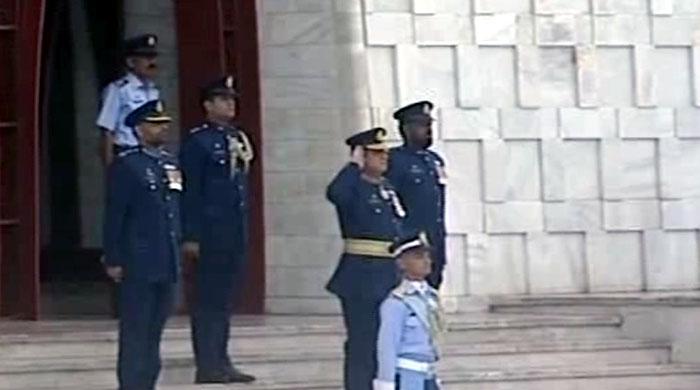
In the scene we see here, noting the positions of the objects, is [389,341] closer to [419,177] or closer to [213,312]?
[213,312]

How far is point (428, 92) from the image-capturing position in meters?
17.9

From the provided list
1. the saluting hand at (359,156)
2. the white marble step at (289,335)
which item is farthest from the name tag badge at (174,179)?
the white marble step at (289,335)

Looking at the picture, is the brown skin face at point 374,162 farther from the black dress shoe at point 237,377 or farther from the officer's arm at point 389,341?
the officer's arm at point 389,341

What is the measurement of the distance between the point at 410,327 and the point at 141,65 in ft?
12.2

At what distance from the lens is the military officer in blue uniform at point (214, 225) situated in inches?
566

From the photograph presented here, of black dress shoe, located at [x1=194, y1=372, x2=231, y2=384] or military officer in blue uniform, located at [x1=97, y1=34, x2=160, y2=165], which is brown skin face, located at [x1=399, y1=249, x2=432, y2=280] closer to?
black dress shoe, located at [x1=194, y1=372, x2=231, y2=384]

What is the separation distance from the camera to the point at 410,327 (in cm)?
1189

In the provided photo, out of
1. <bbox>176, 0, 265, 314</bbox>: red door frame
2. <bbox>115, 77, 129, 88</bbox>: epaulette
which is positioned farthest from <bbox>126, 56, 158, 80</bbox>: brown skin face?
<bbox>176, 0, 265, 314</bbox>: red door frame

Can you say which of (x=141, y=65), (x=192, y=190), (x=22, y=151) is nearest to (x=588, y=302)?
(x=192, y=190)

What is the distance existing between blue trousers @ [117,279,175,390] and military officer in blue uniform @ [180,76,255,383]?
0.79m

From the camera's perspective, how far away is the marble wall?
17.7 metres

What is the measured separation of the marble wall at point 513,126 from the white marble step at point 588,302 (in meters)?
0.29

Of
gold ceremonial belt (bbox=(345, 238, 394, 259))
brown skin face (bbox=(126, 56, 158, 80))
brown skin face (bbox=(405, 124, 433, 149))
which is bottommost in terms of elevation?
gold ceremonial belt (bbox=(345, 238, 394, 259))

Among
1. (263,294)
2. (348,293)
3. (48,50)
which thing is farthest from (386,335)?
(48,50)
